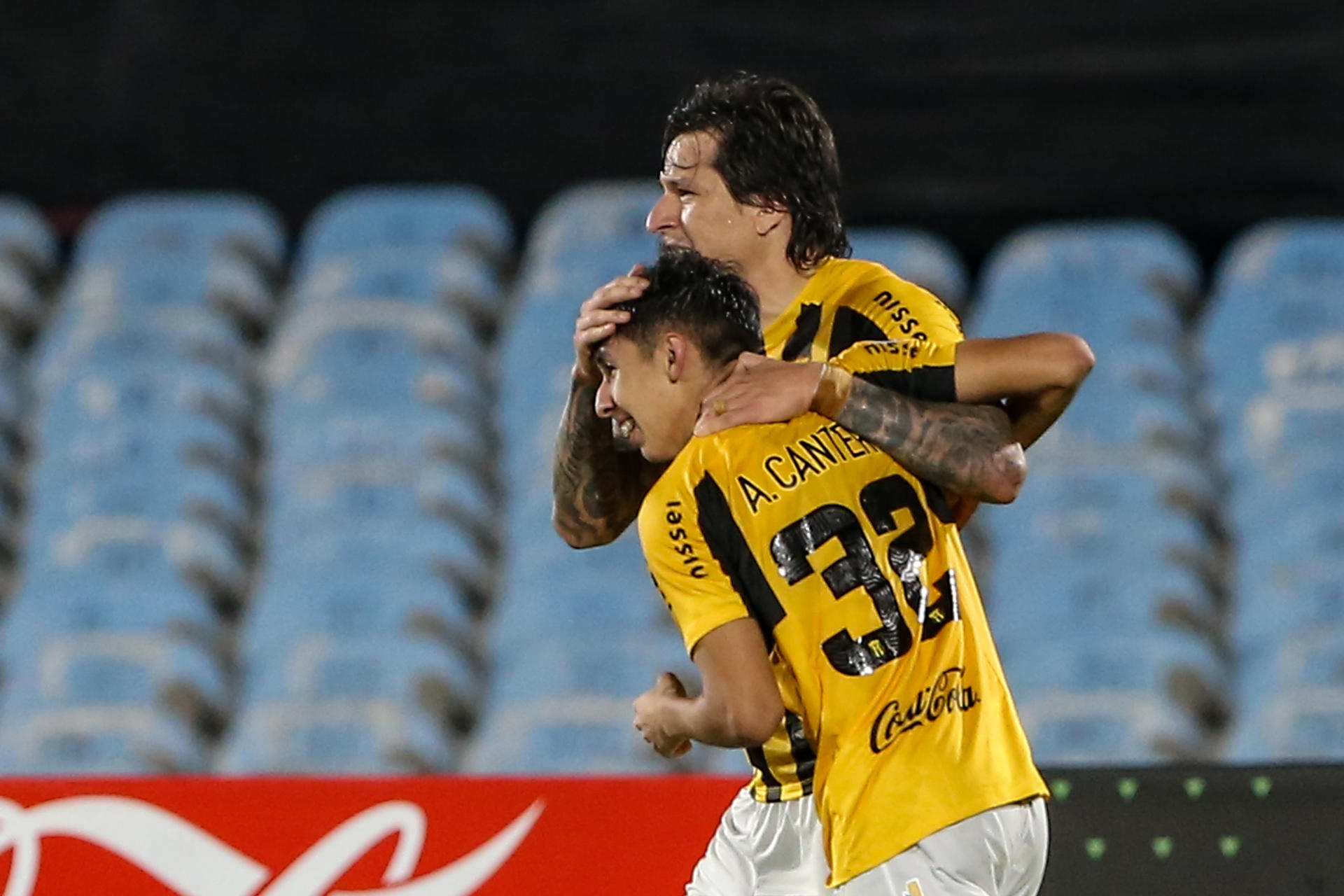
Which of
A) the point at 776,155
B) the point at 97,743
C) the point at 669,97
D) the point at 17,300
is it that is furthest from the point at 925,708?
the point at 17,300

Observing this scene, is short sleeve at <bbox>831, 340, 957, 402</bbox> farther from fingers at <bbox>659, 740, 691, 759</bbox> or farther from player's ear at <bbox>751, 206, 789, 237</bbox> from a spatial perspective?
fingers at <bbox>659, 740, 691, 759</bbox>

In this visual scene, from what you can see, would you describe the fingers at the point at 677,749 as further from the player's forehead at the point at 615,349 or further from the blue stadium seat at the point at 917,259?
the blue stadium seat at the point at 917,259

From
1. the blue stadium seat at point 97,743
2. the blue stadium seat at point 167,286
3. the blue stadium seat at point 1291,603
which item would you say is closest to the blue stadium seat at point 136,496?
the blue stadium seat at point 167,286

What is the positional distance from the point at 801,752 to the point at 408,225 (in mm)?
4692

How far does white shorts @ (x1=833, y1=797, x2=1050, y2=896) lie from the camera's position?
2.38 metres

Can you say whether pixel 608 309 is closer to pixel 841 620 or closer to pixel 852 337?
pixel 852 337

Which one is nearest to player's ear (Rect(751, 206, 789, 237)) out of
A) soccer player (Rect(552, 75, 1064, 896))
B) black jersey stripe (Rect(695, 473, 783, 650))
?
soccer player (Rect(552, 75, 1064, 896))

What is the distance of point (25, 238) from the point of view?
6.96 meters

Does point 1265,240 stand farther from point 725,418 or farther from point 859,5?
point 725,418

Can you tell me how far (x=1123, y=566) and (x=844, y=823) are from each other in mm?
3558

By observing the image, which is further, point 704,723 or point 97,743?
point 97,743

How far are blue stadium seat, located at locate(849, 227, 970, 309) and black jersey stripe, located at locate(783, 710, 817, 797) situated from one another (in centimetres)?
379

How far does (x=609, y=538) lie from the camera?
292cm

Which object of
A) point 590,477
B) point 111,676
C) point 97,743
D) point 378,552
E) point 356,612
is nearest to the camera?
point 590,477
